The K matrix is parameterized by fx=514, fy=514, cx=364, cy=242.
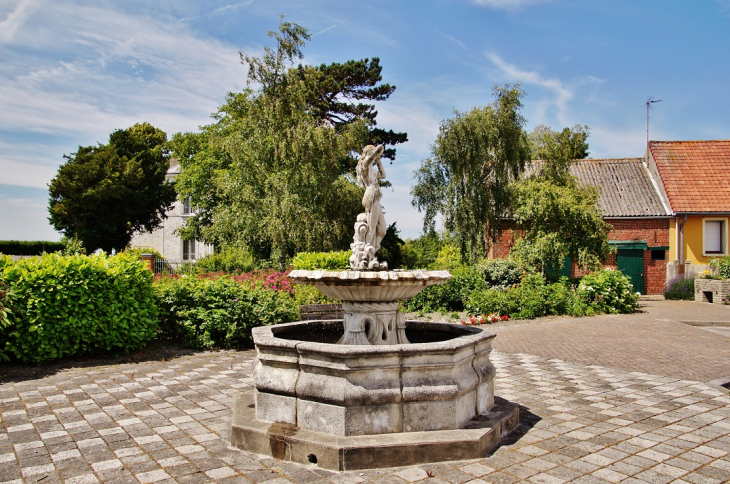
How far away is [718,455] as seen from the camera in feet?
14.4

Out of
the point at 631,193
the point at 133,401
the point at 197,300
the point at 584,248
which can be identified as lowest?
the point at 133,401

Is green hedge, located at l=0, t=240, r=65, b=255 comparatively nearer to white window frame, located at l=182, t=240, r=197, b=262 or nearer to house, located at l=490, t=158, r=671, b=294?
white window frame, located at l=182, t=240, r=197, b=262

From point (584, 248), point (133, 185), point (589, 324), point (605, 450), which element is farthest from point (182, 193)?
point (605, 450)

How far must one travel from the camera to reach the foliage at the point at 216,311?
368 inches

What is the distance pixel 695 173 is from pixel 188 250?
35.2 metres

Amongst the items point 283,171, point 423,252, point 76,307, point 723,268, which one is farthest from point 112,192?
point 723,268

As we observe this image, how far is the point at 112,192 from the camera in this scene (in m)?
35.7

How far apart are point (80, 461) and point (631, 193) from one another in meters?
26.2

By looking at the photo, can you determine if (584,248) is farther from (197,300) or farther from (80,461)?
(80,461)

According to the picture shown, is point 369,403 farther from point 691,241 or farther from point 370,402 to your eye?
point 691,241

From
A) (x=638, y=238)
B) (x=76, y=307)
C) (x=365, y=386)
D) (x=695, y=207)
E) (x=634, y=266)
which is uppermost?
(x=695, y=207)

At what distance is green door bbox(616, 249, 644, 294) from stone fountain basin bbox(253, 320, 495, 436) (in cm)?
2138

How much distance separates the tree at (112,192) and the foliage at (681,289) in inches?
1322

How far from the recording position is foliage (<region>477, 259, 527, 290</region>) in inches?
660
